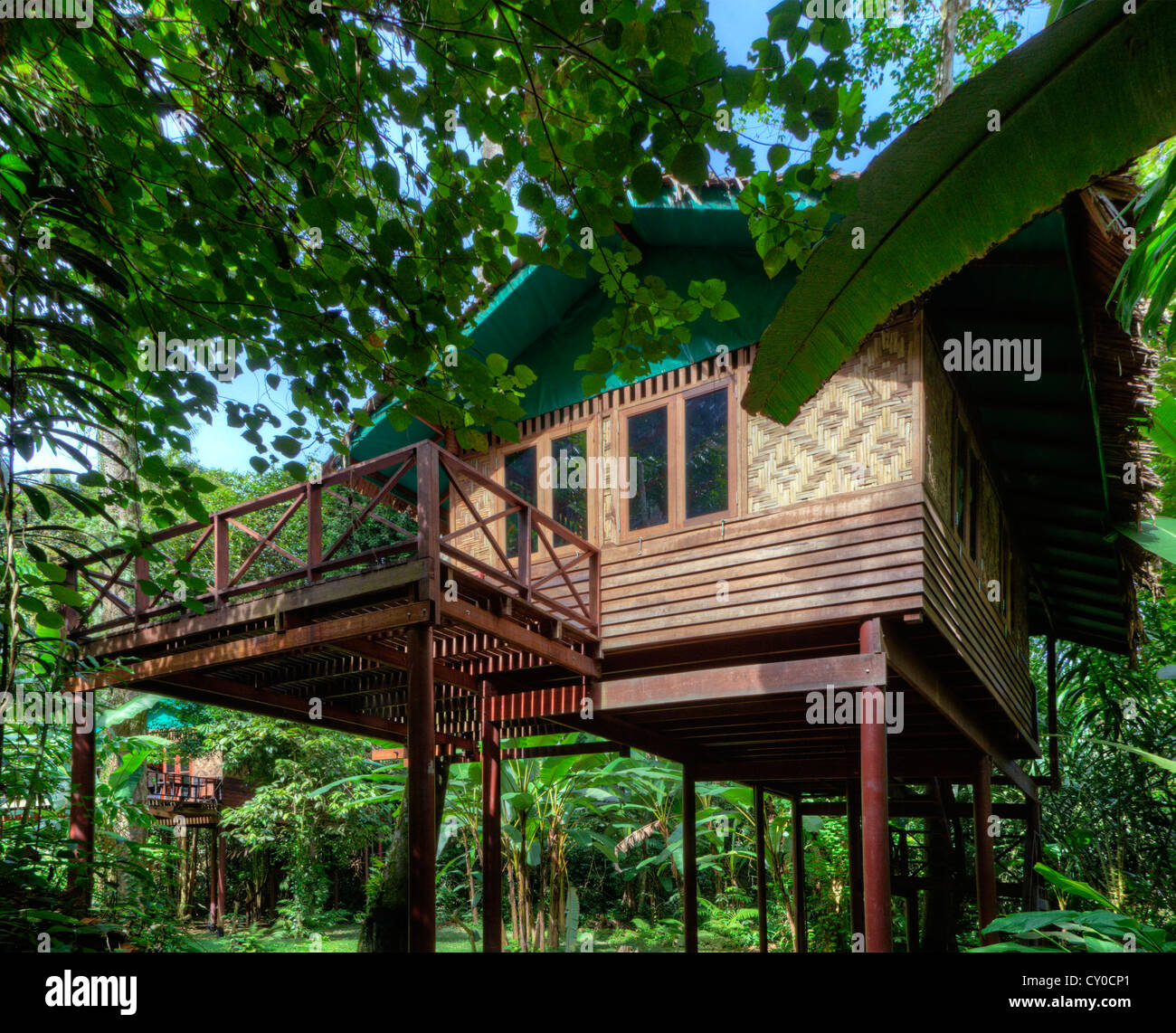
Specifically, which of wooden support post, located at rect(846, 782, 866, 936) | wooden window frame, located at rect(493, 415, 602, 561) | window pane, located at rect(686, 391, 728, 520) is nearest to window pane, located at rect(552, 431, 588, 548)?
wooden window frame, located at rect(493, 415, 602, 561)

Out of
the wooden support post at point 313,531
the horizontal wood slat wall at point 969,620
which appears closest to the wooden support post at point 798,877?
the horizontal wood slat wall at point 969,620

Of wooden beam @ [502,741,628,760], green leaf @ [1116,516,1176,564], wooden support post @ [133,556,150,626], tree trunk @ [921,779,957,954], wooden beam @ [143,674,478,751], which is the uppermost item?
green leaf @ [1116,516,1176,564]

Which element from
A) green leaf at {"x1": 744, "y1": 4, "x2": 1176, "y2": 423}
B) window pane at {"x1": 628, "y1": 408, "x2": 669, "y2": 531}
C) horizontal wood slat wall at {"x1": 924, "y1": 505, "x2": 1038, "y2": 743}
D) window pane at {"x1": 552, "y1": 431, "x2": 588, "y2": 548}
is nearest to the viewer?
green leaf at {"x1": 744, "y1": 4, "x2": 1176, "y2": 423}

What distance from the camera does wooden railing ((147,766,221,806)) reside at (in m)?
19.4

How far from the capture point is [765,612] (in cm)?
771

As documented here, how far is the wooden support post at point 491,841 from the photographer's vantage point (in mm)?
9203

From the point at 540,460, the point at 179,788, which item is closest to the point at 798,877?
the point at 540,460

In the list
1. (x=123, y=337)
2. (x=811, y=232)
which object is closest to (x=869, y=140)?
(x=811, y=232)

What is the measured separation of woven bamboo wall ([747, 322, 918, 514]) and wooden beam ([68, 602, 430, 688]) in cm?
331

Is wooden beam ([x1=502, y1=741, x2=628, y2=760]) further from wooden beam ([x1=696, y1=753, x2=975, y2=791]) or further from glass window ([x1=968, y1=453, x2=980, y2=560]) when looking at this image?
glass window ([x1=968, y1=453, x2=980, y2=560])

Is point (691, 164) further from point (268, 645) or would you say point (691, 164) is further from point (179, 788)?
point (179, 788)

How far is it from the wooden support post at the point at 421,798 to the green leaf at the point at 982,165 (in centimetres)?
420

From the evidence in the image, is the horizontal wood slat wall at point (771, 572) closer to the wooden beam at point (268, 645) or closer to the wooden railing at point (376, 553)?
the wooden railing at point (376, 553)

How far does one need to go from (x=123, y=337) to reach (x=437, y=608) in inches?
115
